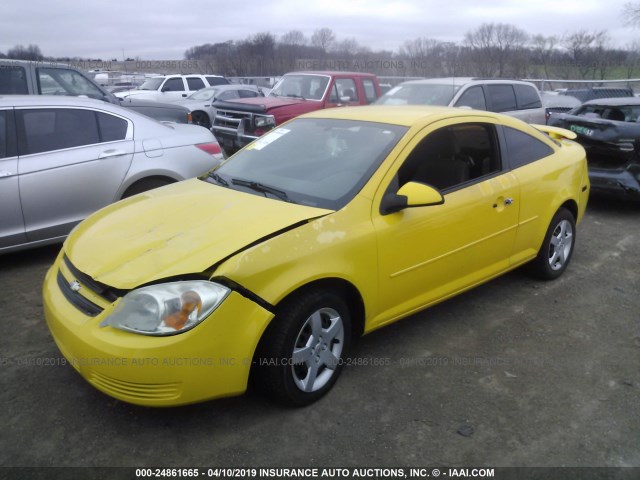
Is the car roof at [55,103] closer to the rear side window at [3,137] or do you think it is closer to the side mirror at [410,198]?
the rear side window at [3,137]

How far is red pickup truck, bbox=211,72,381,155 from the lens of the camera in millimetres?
9039

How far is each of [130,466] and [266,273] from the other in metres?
1.08

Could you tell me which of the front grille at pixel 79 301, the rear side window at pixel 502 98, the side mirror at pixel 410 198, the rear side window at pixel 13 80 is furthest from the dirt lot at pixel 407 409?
the rear side window at pixel 502 98

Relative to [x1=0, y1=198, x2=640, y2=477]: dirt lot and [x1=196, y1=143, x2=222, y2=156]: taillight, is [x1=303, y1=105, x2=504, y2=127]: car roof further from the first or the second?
[x1=196, y1=143, x2=222, y2=156]: taillight

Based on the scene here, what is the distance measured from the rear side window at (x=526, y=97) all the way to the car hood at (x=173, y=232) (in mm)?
7334

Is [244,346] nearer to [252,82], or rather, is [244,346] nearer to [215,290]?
[215,290]

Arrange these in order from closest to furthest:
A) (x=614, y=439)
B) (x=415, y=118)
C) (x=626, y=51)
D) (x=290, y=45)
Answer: (x=614, y=439) < (x=415, y=118) < (x=626, y=51) < (x=290, y=45)

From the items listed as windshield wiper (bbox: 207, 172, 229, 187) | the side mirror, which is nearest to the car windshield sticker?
windshield wiper (bbox: 207, 172, 229, 187)

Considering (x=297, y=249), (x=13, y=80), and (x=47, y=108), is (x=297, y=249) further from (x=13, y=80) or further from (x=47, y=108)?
(x=13, y=80)

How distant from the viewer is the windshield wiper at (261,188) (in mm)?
3301

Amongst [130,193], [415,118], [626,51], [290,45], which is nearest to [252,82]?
[290,45]

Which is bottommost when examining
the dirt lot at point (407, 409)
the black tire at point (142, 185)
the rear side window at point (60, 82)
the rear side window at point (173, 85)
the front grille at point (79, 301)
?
the dirt lot at point (407, 409)

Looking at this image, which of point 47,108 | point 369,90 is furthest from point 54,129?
point 369,90

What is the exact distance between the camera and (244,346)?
2.59m
